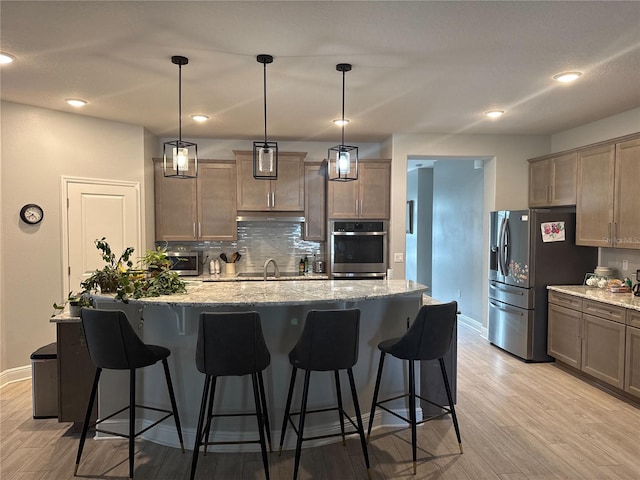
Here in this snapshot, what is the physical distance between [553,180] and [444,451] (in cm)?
349

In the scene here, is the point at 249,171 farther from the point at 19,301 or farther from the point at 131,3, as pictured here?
the point at 131,3

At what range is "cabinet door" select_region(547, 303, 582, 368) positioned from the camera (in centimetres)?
422

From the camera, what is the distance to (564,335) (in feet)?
14.5

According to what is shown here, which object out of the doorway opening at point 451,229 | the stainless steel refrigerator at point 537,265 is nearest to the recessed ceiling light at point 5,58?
the doorway opening at point 451,229

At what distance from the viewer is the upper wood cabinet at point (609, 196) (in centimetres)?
389

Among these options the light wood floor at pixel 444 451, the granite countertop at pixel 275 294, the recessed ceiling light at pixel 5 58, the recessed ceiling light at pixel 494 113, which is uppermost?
the recessed ceiling light at pixel 494 113

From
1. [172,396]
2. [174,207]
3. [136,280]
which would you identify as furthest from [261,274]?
A: [172,396]

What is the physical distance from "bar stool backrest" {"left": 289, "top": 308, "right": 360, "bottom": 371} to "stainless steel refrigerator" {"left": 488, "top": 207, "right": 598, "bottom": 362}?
3015 mm

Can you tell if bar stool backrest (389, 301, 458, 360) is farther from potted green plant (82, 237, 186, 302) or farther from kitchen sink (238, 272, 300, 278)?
kitchen sink (238, 272, 300, 278)

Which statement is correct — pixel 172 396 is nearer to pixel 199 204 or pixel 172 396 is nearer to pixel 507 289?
pixel 199 204

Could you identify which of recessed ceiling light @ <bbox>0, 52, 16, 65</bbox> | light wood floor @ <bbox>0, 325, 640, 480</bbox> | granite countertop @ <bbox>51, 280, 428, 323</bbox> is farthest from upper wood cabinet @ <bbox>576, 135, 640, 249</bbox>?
recessed ceiling light @ <bbox>0, 52, 16, 65</bbox>

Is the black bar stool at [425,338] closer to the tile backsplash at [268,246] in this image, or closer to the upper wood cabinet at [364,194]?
the upper wood cabinet at [364,194]

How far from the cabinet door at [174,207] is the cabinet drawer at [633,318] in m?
4.60

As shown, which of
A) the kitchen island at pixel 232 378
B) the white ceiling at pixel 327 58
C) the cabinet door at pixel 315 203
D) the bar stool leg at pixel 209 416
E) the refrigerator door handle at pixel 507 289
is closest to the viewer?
the white ceiling at pixel 327 58
